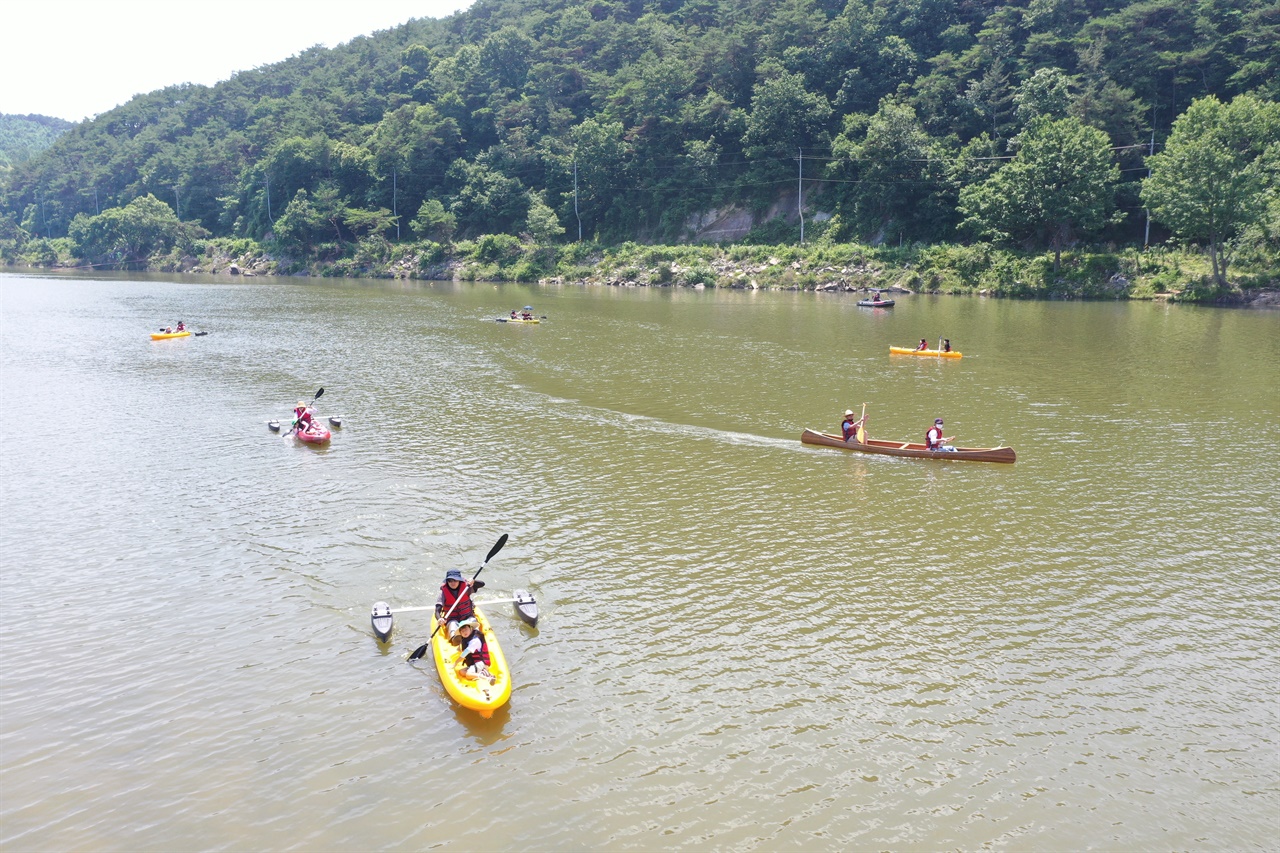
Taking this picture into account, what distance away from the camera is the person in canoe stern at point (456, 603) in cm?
1662

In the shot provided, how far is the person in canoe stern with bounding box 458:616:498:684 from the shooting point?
50.1ft

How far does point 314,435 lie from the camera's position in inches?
1224

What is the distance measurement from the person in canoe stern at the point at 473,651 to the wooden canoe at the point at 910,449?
17.5m

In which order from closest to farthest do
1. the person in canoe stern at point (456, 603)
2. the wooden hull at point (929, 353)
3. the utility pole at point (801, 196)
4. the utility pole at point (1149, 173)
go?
the person in canoe stern at point (456, 603) → the wooden hull at point (929, 353) → the utility pole at point (1149, 173) → the utility pole at point (801, 196)

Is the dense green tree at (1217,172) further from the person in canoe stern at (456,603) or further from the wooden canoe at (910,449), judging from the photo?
the person in canoe stern at (456,603)

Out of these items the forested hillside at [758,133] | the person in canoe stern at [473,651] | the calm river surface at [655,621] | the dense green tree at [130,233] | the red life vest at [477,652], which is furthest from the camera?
the dense green tree at [130,233]

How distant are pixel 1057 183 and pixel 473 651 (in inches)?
3153

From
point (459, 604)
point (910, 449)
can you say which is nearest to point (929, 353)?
point (910, 449)

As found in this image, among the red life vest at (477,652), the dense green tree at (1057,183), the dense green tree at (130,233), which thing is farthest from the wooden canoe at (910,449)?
the dense green tree at (130,233)

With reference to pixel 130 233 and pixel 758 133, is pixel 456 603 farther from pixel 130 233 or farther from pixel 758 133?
pixel 130 233

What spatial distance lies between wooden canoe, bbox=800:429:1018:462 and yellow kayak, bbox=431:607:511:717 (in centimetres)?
1719

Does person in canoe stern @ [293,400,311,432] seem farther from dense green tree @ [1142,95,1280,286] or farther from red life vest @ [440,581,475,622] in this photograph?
dense green tree @ [1142,95,1280,286]

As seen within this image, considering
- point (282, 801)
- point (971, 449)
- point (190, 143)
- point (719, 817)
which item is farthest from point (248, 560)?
point (190, 143)

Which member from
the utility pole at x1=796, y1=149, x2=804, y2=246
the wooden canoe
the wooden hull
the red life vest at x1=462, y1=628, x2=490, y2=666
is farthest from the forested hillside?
the red life vest at x1=462, y1=628, x2=490, y2=666
